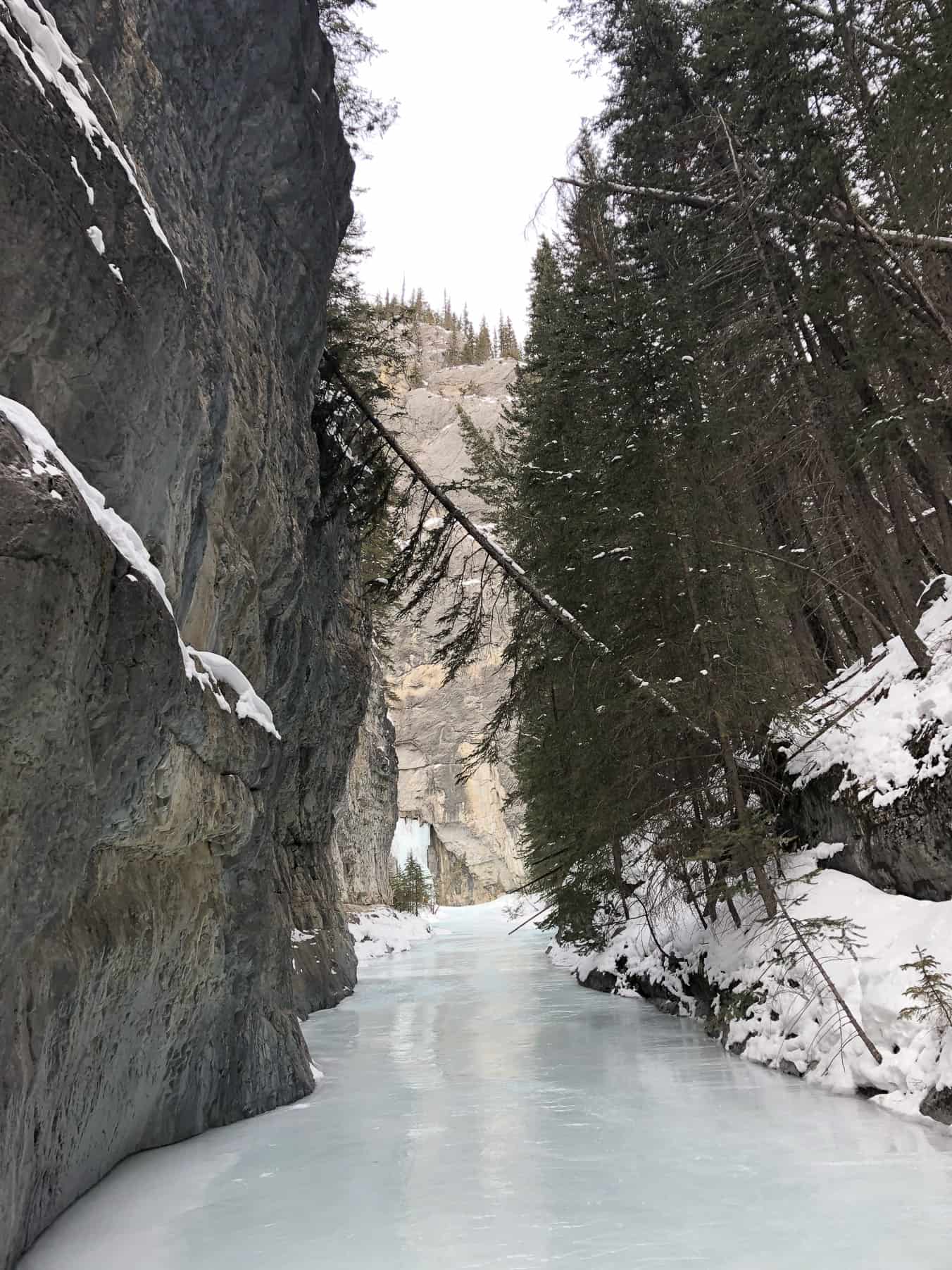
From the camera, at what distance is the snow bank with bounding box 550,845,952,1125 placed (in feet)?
20.2

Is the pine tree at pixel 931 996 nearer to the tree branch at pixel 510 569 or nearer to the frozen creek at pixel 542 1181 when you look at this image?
the frozen creek at pixel 542 1181

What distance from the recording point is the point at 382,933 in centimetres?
3225

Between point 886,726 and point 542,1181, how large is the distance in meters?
5.48

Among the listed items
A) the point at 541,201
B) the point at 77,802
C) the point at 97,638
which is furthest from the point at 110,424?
the point at 541,201

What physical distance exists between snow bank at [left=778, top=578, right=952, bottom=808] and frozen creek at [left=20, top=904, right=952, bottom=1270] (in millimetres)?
2855

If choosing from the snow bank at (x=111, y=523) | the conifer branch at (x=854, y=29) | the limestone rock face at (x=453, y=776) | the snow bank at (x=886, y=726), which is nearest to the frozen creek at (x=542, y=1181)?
the snow bank at (x=886, y=726)

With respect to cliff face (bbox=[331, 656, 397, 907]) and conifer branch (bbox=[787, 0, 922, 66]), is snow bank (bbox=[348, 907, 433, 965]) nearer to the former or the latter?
cliff face (bbox=[331, 656, 397, 907])

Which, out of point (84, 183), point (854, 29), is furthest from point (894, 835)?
point (854, 29)

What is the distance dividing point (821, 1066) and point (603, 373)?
8.83m

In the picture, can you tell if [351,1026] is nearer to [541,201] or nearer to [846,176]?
[541,201]

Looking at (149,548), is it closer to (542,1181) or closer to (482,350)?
(542,1181)

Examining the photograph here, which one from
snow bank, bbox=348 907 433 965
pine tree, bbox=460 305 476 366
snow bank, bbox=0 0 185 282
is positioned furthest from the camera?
pine tree, bbox=460 305 476 366

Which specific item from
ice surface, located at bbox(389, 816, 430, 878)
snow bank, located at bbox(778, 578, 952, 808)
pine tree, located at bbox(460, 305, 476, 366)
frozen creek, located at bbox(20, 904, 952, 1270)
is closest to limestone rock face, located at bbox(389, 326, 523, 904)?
ice surface, located at bbox(389, 816, 430, 878)

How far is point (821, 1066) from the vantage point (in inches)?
275
